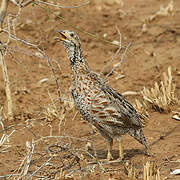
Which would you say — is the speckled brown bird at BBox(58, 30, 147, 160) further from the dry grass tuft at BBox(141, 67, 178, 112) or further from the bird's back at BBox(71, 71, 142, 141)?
the dry grass tuft at BBox(141, 67, 178, 112)

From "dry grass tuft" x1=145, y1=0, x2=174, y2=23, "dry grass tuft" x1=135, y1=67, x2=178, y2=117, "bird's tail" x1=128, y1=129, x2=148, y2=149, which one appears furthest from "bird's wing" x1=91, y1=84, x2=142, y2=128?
"dry grass tuft" x1=145, y1=0, x2=174, y2=23

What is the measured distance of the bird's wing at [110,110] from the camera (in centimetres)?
550

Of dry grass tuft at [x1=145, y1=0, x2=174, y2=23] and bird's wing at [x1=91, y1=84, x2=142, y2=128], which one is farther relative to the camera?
dry grass tuft at [x1=145, y1=0, x2=174, y2=23]

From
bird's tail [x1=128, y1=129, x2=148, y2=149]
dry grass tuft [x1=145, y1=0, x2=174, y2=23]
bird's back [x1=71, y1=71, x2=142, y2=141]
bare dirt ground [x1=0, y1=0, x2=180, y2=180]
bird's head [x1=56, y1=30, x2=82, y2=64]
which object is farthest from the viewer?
dry grass tuft [x1=145, y1=0, x2=174, y2=23]

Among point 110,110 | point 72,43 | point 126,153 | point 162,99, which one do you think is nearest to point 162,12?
point 162,99

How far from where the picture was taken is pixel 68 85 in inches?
391

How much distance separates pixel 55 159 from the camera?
18.9 feet

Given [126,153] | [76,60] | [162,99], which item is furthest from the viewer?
[162,99]

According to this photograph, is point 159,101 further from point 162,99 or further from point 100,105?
point 100,105

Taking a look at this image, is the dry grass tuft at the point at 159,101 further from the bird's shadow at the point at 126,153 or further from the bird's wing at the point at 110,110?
the bird's wing at the point at 110,110

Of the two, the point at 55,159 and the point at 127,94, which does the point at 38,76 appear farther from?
the point at 55,159

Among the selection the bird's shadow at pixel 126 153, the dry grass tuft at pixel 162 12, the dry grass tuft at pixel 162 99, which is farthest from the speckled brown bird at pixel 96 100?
the dry grass tuft at pixel 162 12

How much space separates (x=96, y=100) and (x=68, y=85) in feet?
14.6

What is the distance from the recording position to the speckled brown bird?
5.46m
